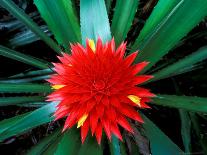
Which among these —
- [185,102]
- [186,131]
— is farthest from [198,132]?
[185,102]

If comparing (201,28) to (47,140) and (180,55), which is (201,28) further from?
(47,140)

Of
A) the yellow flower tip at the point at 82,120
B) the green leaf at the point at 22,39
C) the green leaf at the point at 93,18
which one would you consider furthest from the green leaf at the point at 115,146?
the green leaf at the point at 22,39

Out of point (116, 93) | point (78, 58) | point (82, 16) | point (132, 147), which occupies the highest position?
point (82, 16)

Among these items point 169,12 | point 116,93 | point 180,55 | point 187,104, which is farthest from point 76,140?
point 180,55

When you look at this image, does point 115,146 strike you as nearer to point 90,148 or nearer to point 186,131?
point 90,148

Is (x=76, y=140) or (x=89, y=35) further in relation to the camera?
(x=89, y=35)
